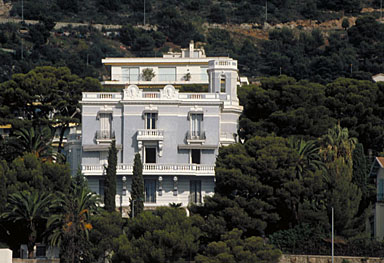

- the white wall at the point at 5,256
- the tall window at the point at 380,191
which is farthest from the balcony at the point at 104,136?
the white wall at the point at 5,256

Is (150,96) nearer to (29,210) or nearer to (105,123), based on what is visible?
(105,123)

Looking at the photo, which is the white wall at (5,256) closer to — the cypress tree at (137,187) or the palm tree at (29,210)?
the palm tree at (29,210)

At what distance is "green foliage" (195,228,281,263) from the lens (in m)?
81.1

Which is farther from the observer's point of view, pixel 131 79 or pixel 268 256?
pixel 131 79

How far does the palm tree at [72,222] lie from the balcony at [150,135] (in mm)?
9919

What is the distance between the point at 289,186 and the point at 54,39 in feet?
380

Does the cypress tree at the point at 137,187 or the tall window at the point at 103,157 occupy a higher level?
the tall window at the point at 103,157

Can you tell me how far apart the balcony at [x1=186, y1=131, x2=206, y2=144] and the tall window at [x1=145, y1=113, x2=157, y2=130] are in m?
2.93

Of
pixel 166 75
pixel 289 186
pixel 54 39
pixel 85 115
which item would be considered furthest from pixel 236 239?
pixel 54 39

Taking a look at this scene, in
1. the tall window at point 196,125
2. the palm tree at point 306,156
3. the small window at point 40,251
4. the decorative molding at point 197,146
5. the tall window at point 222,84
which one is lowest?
the small window at point 40,251

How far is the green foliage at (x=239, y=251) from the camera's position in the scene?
81.1 m

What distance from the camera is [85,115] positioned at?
101 metres

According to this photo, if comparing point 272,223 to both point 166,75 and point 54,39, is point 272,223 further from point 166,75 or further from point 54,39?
point 54,39

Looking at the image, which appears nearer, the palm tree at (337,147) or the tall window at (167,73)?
the palm tree at (337,147)
